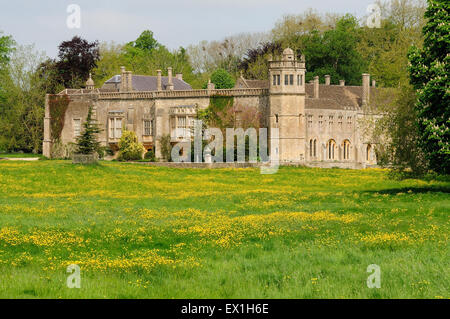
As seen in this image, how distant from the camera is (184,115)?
7788 cm

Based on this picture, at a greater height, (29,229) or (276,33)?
(276,33)

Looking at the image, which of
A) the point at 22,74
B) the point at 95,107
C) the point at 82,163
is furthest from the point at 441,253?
the point at 22,74

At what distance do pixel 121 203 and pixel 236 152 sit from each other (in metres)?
34.5

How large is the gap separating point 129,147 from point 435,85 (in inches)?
1869

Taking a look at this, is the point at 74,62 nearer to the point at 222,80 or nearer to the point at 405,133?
the point at 222,80

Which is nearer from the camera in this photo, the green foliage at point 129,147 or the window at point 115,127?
the green foliage at point 129,147

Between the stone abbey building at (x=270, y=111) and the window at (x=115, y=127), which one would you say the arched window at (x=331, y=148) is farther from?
the window at (x=115, y=127)

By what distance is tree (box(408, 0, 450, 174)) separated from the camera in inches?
1355

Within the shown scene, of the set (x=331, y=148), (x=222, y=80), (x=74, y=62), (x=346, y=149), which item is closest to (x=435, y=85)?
(x=331, y=148)

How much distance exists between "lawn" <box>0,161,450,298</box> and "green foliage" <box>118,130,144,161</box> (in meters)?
35.9

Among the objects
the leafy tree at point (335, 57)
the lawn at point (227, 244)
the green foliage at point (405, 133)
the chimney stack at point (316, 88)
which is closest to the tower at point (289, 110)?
the chimney stack at point (316, 88)

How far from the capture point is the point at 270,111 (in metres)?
72.4

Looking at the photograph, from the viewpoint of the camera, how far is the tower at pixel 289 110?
71625 millimetres
